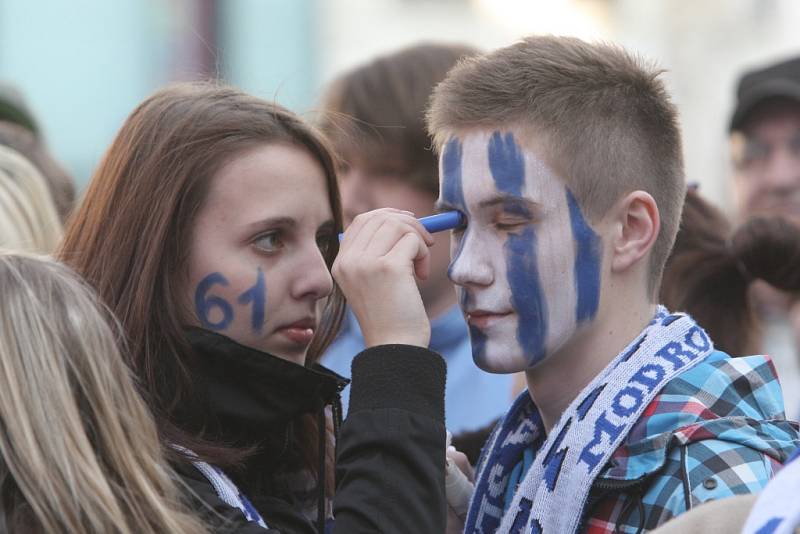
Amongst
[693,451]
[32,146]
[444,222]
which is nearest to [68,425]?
[444,222]

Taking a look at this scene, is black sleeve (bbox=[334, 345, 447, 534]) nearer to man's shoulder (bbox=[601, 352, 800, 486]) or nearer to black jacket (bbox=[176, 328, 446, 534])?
black jacket (bbox=[176, 328, 446, 534])

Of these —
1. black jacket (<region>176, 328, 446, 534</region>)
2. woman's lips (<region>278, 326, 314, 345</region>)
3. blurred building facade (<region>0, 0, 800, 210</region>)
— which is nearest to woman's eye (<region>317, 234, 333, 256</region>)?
woman's lips (<region>278, 326, 314, 345</region>)

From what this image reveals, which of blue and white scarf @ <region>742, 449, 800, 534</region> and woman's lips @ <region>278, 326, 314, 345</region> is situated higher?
blue and white scarf @ <region>742, 449, 800, 534</region>

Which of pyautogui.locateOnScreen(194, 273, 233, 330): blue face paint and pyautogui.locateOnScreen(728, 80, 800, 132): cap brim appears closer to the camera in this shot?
pyautogui.locateOnScreen(194, 273, 233, 330): blue face paint

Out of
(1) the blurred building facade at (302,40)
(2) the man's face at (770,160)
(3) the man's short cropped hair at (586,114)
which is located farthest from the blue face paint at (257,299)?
(1) the blurred building facade at (302,40)

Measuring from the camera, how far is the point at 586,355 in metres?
2.19

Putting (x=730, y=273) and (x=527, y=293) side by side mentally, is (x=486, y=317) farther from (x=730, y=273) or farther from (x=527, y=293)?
(x=730, y=273)

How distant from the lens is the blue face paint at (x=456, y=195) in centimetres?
218

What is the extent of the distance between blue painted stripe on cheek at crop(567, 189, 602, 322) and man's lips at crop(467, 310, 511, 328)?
0.47ft

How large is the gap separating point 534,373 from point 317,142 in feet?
2.30

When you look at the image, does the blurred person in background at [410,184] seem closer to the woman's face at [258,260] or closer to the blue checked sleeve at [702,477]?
the woman's face at [258,260]

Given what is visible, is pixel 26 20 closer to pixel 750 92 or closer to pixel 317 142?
pixel 750 92

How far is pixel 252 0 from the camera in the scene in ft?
46.3

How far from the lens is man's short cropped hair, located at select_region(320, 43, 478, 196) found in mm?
3402
